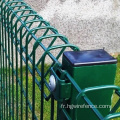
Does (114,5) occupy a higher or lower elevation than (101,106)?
lower

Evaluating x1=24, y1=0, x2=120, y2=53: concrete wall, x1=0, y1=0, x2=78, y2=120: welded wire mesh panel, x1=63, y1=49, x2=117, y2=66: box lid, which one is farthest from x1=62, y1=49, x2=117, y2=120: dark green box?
x1=24, y1=0, x2=120, y2=53: concrete wall

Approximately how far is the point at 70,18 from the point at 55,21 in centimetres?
23

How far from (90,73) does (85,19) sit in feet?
13.2

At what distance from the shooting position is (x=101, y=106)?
123cm

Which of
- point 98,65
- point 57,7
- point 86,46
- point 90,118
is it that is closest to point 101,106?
point 90,118

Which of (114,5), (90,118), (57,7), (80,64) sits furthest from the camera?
(114,5)

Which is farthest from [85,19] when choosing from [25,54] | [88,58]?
[88,58]

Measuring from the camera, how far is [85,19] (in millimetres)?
5133

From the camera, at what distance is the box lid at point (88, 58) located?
115 centimetres

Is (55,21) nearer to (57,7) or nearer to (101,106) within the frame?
(57,7)

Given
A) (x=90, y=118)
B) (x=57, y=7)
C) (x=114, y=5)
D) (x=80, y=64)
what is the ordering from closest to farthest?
1. (x=80, y=64)
2. (x=90, y=118)
3. (x=57, y=7)
4. (x=114, y=5)

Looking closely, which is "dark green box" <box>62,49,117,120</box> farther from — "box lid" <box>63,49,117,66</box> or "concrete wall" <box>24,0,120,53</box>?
"concrete wall" <box>24,0,120,53</box>

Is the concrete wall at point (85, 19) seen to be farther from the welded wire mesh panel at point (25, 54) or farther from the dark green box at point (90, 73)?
the dark green box at point (90, 73)

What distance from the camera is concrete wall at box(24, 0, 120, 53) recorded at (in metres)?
4.91
